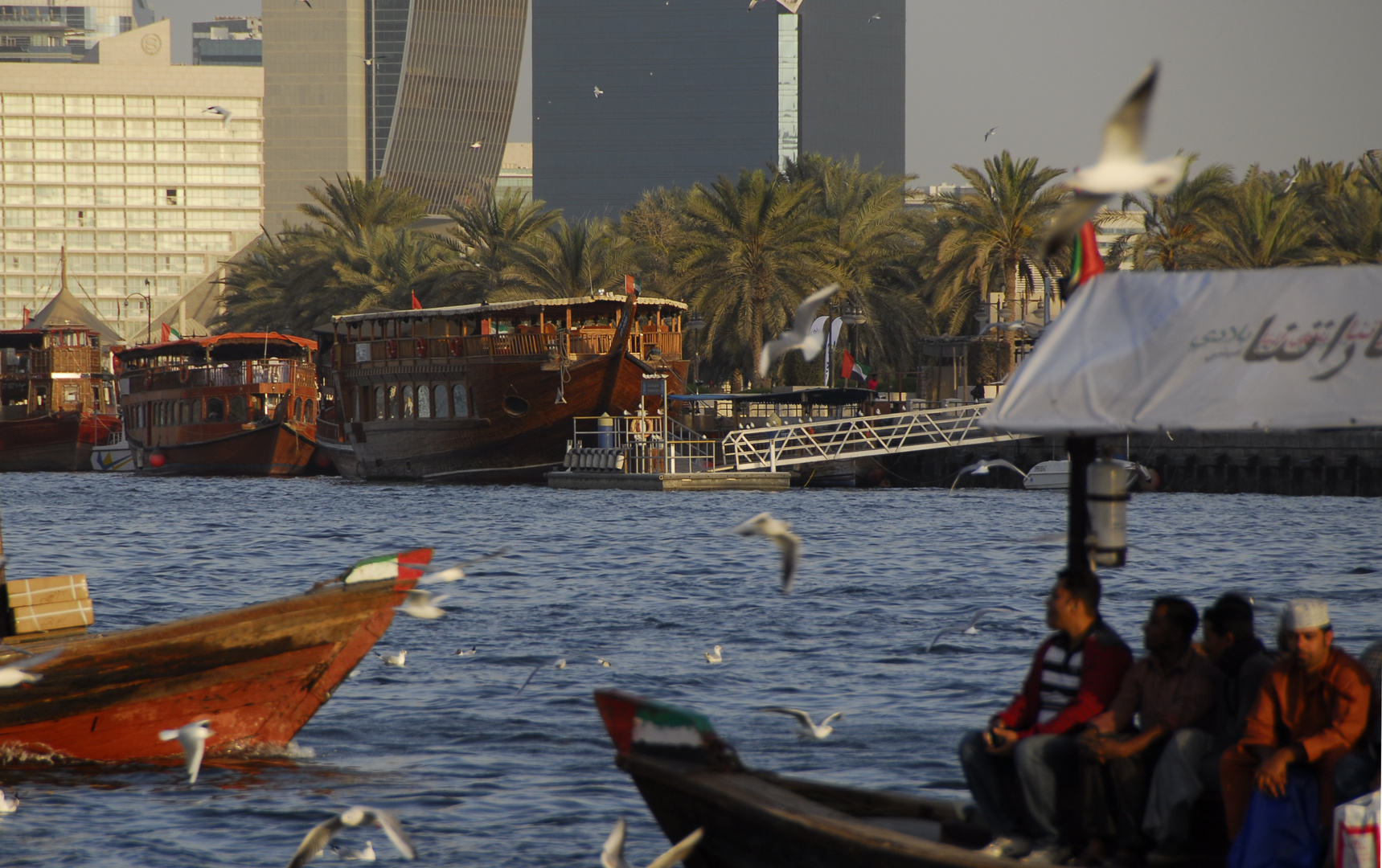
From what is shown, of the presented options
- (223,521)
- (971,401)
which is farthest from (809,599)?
(971,401)

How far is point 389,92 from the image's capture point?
161750 mm

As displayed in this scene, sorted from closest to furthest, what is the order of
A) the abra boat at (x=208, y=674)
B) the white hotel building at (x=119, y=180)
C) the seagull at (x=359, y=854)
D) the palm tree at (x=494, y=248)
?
1. the seagull at (x=359, y=854)
2. the abra boat at (x=208, y=674)
3. the palm tree at (x=494, y=248)
4. the white hotel building at (x=119, y=180)

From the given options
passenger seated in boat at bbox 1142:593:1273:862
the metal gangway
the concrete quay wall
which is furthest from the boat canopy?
the metal gangway

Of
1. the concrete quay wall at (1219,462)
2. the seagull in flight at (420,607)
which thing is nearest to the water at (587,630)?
the seagull in flight at (420,607)

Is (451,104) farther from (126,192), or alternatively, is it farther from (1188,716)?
(1188,716)

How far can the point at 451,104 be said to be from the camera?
159 meters

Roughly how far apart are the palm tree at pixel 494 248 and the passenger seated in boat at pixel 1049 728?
158ft

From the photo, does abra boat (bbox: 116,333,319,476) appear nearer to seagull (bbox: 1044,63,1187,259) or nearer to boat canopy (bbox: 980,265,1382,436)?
boat canopy (bbox: 980,265,1382,436)

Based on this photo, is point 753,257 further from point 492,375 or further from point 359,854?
point 359,854

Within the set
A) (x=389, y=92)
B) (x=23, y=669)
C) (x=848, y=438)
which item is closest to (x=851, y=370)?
(x=848, y=438)

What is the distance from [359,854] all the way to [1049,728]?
14.8 feet

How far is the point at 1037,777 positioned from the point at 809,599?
1444cm

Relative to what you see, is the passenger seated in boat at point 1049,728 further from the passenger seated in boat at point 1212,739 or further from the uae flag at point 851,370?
the uae flag at point 851,370

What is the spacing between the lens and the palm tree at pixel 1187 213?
4288cm
